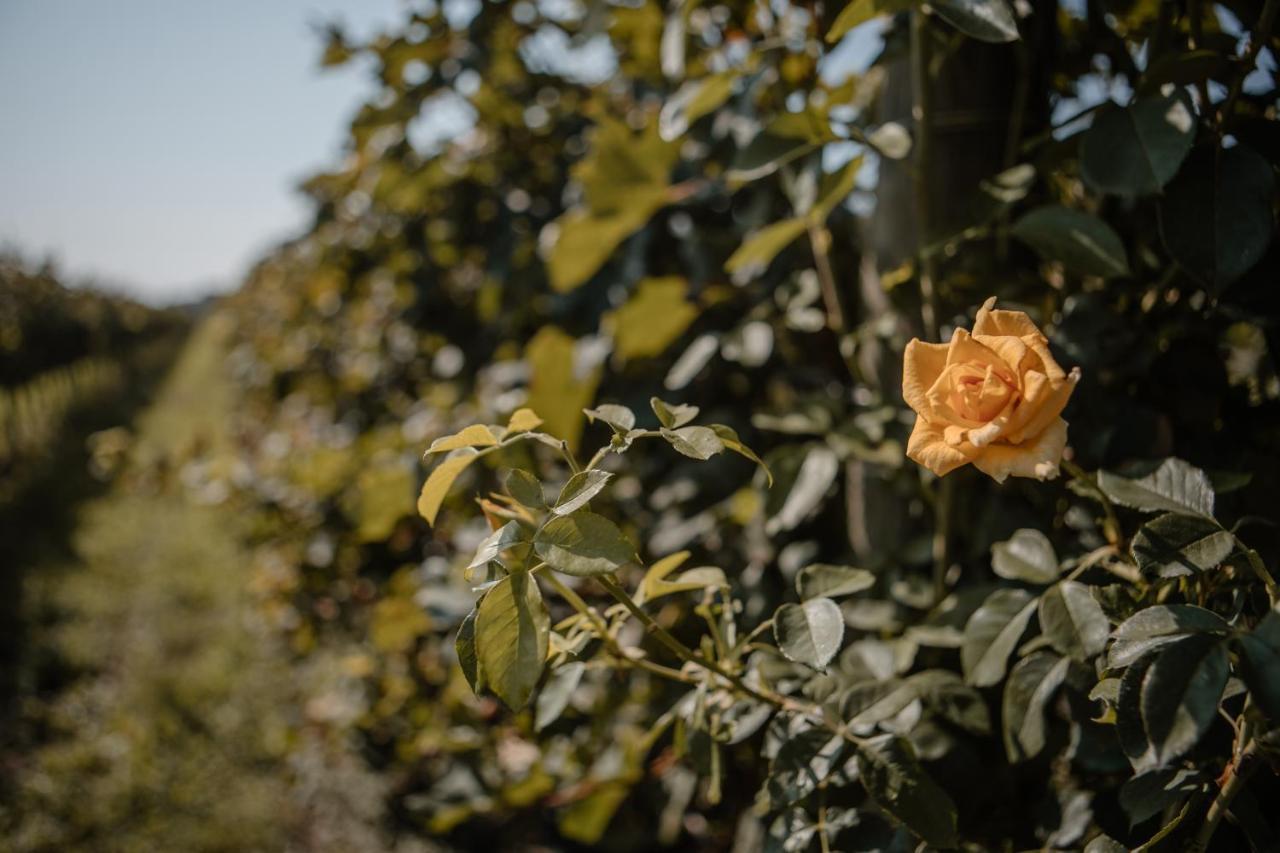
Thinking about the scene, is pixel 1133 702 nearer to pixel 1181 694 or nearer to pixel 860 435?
pixel 1181 694

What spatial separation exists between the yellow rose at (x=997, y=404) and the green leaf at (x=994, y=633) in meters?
0.26

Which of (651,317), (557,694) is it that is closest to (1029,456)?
(557,694)

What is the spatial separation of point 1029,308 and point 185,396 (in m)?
13.1

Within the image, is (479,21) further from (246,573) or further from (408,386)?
(246,573)

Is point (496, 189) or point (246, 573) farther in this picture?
point (246, 573)

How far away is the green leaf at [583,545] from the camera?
509 millimetres

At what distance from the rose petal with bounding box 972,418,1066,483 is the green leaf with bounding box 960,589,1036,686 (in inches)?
10.2

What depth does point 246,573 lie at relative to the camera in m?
5.22

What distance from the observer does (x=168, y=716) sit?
3902 mm

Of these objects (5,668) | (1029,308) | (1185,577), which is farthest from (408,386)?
(5,668)

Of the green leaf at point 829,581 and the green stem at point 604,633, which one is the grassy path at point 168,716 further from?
the green leaf at point 829,581

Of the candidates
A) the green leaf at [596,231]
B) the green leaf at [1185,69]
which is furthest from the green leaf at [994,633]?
the green leaf at [596,231]

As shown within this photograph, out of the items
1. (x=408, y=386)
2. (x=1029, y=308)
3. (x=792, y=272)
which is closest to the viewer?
(x=1029, y=308)

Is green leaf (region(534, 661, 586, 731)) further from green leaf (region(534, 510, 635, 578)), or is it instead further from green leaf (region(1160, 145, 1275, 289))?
green leaf (region(1160, 145, 1275, 289))
